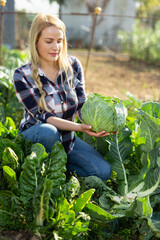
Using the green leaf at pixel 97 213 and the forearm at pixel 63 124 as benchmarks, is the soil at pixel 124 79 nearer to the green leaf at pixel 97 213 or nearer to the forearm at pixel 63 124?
the forearm at pixel 63 124

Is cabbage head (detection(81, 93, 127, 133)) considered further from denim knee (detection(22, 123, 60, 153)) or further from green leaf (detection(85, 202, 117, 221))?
green leaf (detection(85, 202, 117, 221))

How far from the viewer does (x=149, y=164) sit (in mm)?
2293

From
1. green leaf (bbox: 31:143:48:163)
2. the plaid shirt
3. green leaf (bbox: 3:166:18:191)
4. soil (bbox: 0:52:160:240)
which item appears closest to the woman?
the plaid shirt

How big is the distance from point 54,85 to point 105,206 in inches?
44.1

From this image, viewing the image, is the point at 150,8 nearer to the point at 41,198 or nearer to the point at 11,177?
the point at 11,177

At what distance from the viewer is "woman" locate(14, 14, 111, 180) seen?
2410 millimetres

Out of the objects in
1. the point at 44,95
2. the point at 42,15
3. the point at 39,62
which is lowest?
the point at 44,95

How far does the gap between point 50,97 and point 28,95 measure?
0.19 meters

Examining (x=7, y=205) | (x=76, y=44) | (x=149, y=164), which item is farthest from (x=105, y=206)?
(x=76, y=44)

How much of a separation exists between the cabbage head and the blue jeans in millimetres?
316

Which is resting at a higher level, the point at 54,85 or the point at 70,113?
the point at 54,85

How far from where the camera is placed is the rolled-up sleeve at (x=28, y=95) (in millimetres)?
2455

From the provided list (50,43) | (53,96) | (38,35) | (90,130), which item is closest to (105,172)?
(90,130)

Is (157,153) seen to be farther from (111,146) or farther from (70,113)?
(70,113)
